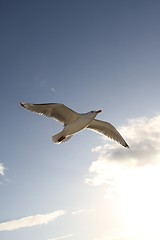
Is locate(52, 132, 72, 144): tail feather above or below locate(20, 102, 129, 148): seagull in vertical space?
below

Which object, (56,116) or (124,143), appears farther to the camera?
(124,143)

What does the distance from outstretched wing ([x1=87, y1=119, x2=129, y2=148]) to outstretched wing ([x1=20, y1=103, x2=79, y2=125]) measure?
86.5 inches

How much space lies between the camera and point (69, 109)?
20.5 metres

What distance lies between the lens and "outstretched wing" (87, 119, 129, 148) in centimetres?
2293

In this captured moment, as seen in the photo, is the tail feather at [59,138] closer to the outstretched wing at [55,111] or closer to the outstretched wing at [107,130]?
the outstretched wing at [55,111]

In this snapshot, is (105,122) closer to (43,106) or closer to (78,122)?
(78,122)

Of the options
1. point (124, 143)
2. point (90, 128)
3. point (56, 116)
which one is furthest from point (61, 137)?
point (124, 143)

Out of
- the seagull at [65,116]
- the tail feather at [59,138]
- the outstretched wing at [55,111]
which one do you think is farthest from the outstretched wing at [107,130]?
the tail feather at [59,138]

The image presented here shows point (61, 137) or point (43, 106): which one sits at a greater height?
point (43, 106)

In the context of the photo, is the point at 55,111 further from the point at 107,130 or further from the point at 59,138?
the point at 107,130

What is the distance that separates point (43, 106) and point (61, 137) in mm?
1752

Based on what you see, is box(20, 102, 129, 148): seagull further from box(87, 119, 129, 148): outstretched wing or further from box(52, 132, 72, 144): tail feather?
box(87, 119, 129, 148): outstretched wing

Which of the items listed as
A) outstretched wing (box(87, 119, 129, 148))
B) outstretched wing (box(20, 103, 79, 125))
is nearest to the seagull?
outstretched wing (box(20, 103, 79, 125))

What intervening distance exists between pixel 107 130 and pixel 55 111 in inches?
154
